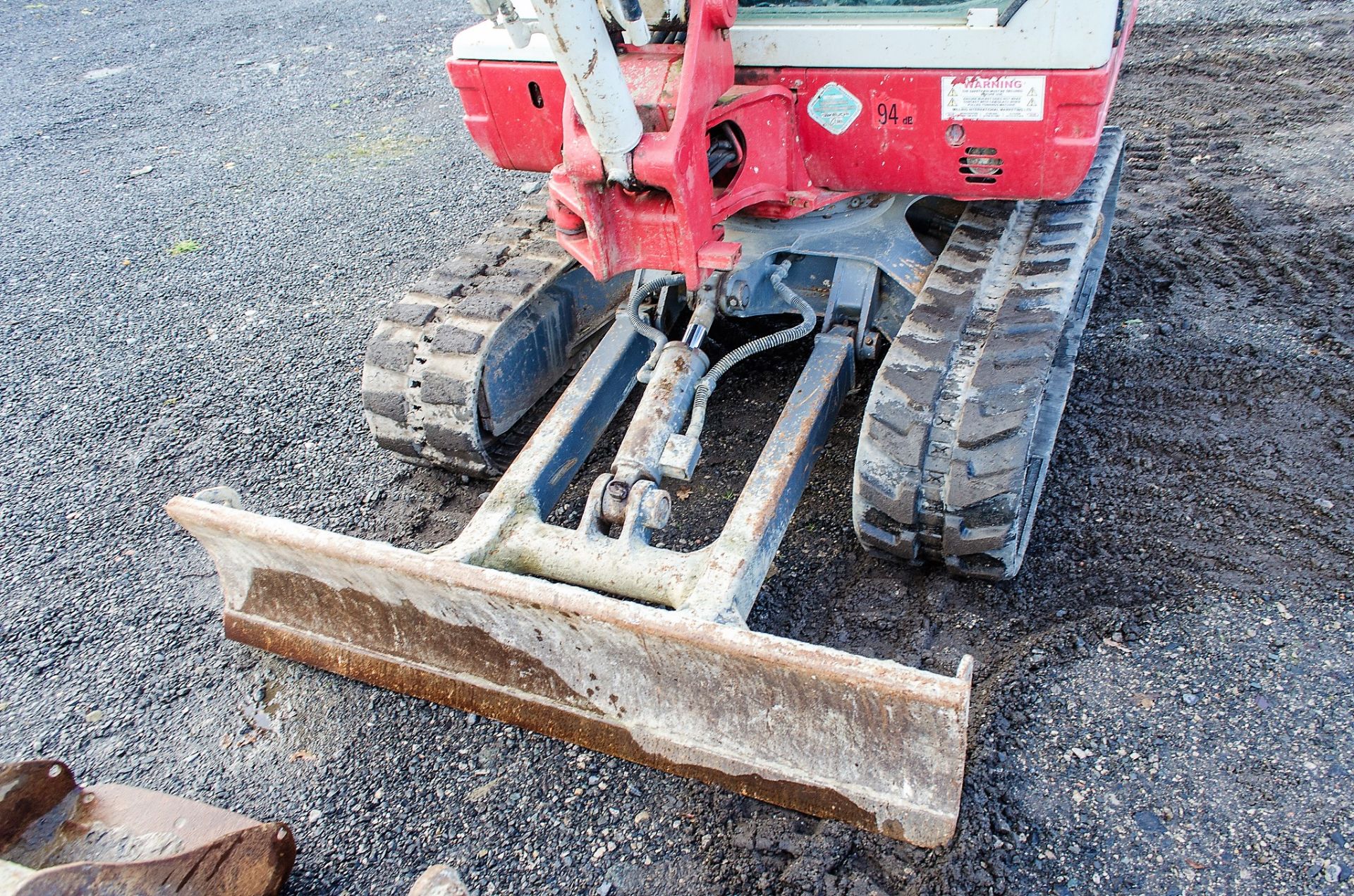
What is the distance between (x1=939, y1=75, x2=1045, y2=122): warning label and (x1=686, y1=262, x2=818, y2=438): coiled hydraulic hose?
857mm

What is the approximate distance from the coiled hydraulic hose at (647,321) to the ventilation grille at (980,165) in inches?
39.8

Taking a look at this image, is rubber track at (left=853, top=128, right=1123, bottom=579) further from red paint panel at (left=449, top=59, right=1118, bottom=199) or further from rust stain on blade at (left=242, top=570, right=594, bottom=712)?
rust stain on blade at (left=242, top=570, right=594, bottom=712)

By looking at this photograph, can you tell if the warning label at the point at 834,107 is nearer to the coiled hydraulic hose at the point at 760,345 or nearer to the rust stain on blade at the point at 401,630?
the coiled hydraulic hose at the point at 760,345

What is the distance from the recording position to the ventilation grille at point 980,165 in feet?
9.87

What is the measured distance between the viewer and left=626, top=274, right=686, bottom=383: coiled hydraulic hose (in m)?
3.39

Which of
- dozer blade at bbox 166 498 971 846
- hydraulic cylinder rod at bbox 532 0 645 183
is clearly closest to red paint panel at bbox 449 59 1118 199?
hydraulic cylinder rod at bbox 532 0 645 183

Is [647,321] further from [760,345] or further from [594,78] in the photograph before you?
[594,78]

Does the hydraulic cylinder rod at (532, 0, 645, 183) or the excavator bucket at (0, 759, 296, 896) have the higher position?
the hydraulic cylinder rod at (532, 0, 645, 183)

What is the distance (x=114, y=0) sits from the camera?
36.5ft

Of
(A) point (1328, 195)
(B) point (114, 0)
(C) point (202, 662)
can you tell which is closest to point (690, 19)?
(C) point (202, 662)

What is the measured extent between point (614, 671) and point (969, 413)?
1.26m

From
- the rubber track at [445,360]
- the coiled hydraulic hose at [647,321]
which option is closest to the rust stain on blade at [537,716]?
the rubber track at [445,360]

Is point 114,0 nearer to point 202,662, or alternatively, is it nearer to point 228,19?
point 228,19

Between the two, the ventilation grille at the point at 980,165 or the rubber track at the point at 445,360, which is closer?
the ventilation grille at the point at 980,165
